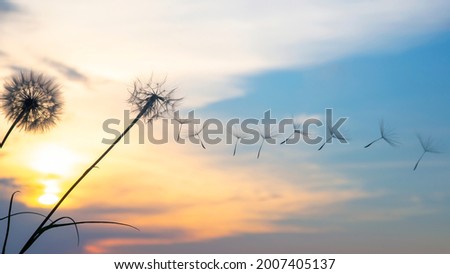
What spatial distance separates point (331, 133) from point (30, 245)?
385 centimetres

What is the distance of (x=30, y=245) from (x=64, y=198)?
1.40 ft

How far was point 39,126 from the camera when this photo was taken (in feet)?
20.7

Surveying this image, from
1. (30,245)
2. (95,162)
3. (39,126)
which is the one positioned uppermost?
(39,126)

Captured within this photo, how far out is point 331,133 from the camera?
6.73m
